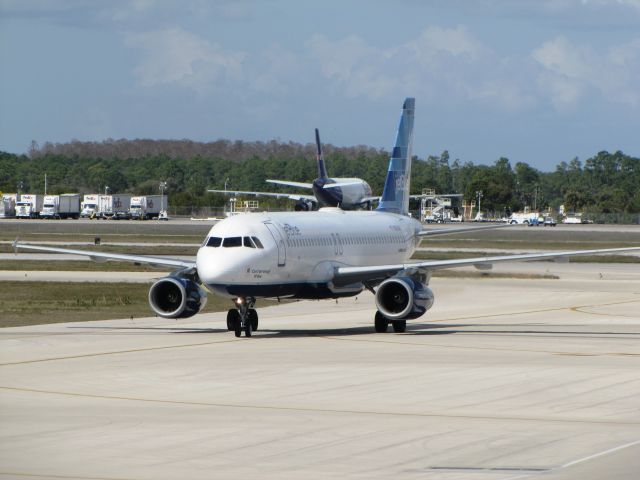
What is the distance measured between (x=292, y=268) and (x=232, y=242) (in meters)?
2.64

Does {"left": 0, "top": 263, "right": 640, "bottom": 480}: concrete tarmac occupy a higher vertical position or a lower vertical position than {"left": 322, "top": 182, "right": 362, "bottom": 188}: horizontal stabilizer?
lower

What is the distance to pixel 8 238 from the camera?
12575cm

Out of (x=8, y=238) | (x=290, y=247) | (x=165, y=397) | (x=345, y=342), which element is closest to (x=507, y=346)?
(x=345, y=342)

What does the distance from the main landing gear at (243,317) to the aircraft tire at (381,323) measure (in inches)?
152

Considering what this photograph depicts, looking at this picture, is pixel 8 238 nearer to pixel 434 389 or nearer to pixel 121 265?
pixel 121 265

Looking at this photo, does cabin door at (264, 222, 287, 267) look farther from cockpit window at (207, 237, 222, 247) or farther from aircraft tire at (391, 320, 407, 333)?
aircraft tire at (391, 320, 407, 333)

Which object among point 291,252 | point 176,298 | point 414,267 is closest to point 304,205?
point 414,267

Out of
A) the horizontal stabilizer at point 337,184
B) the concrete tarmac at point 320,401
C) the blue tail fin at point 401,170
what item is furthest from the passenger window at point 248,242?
the horizontal stabilizer at point 337,184

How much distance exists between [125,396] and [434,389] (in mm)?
5920

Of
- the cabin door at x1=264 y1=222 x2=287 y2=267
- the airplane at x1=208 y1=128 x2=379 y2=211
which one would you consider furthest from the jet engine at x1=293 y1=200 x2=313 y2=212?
the cabin door at x1=264 y1=222 x2=287 y2=267

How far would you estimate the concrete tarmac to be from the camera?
58.1 feet

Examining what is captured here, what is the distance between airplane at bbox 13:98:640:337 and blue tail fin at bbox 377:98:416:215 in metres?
6.49

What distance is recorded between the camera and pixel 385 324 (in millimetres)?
40031

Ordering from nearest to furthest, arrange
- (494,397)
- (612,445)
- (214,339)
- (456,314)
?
1. (612,445)
2. (494,397)
3. (214,339)
4. (456,314)
